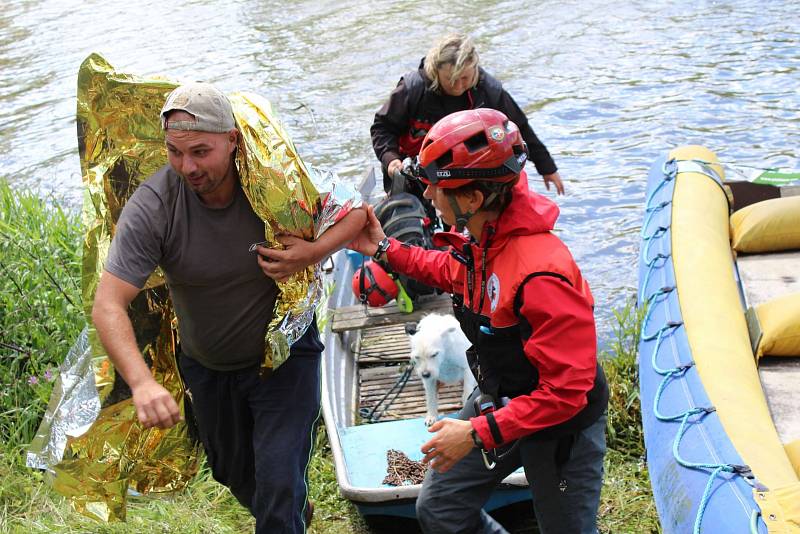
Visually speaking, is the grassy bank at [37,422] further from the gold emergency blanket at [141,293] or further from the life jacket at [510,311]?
the life jacket at [510,311]

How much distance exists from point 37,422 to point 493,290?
3848 mm

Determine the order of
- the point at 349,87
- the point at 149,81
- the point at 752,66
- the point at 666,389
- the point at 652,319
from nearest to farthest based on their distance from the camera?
the point at 149,81, the point at 666,389, the point at 652,319, the point at 752,66, the point at 349,87

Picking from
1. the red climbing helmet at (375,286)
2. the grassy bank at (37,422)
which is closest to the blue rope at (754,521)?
the grassy bank at (37,422)

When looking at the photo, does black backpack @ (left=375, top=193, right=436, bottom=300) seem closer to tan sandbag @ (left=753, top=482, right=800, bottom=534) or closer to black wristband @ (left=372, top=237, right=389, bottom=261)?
black wristband @ (left=372, top=237, right=389, bottom=261)

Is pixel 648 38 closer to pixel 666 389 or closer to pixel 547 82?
pixel 547 82

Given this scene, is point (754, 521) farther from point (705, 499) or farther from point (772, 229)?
point (772, 229)

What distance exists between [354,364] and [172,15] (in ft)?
52.7

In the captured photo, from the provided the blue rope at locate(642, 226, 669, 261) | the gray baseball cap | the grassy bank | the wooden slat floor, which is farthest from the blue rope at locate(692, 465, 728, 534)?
the blue rope at locate(642, 226, 669, 261)

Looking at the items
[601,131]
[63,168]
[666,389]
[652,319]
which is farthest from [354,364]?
[63,168]

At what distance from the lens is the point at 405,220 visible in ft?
22.7

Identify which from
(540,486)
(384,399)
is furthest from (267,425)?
(384,399)

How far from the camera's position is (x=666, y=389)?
16.1 feet

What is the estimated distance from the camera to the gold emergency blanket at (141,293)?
365 cm

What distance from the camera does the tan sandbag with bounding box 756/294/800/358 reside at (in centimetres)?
504
